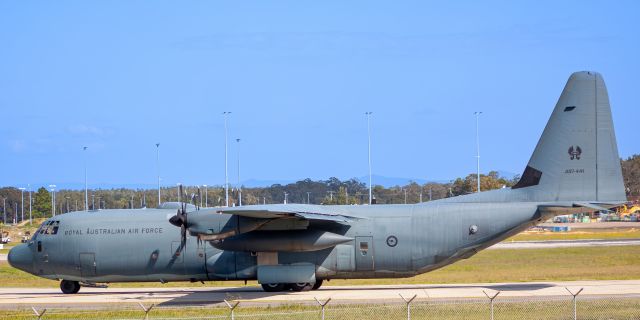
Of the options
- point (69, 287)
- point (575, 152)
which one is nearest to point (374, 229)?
point (575, 152)

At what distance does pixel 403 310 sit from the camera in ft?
84.1

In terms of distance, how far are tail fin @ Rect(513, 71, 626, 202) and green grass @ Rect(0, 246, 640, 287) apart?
25.3ft

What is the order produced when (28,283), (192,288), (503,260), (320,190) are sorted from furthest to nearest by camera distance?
(320,190) < (503,260) < (28,283) < (192,288)

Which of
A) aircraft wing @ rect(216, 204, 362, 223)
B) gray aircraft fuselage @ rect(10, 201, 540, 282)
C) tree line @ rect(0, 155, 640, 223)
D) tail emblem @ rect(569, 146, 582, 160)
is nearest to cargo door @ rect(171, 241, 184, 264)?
gray aircraft fuselage @ rect(10, 201, 540, 282)

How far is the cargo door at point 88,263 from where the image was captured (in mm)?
32188

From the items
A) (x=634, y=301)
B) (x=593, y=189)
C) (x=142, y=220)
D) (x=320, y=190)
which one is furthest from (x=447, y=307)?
(x=320, y=190)

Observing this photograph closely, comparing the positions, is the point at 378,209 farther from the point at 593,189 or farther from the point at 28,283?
the point at 28,283

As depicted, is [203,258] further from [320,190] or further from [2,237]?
[320,190]

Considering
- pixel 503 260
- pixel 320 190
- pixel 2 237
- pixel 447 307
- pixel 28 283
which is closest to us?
pixel 447 307

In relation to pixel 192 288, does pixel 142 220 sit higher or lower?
higher

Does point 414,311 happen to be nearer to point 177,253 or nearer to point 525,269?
point 177,253

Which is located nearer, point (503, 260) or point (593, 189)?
point (593, 189)

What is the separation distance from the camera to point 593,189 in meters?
29.7

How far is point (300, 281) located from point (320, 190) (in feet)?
307
